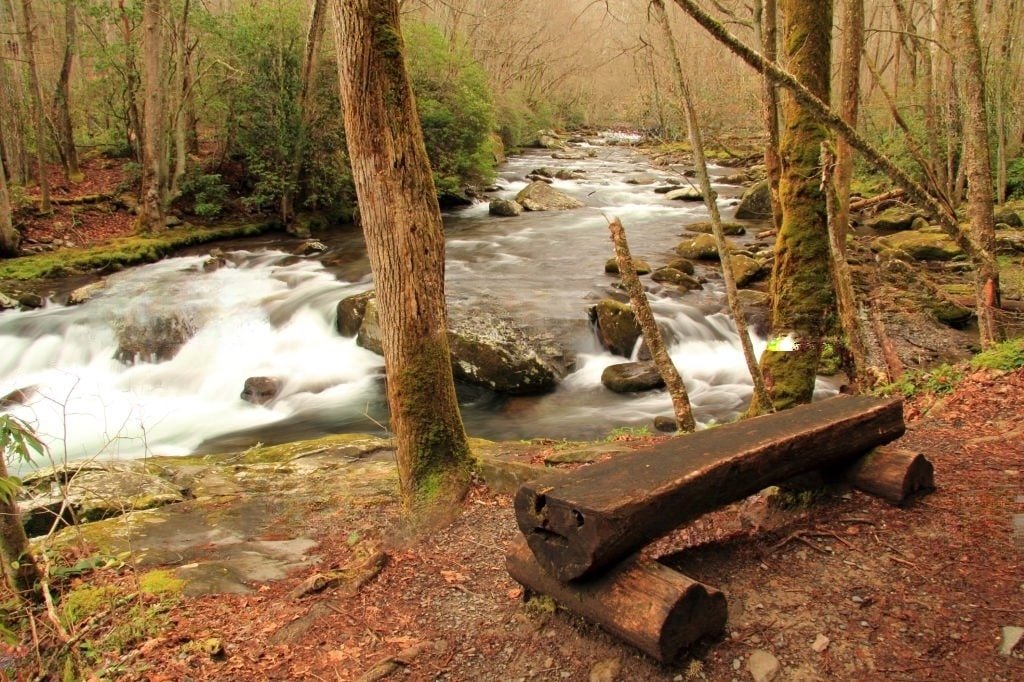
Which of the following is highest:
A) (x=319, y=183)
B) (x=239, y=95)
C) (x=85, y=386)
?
(x=239, y=95)

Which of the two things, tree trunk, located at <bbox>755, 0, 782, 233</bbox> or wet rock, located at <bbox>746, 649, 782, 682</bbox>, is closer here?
wet rock, located at <bbox>746, 649, 782, 682</bbox>

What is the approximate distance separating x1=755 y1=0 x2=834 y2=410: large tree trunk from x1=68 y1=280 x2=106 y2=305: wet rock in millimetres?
13065

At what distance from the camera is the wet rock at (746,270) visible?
1413cm

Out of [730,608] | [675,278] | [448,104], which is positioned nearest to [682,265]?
[675,278]

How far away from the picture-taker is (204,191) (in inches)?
750

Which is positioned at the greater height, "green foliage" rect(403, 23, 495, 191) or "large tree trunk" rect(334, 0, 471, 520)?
"green foliage" rect(403, 23, 495, 191)

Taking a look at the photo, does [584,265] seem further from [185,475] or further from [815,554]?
[815,554]

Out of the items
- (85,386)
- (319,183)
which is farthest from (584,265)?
(85,386)

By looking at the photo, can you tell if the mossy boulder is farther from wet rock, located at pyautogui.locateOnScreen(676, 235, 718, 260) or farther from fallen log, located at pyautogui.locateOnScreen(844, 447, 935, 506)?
fallen log, located at pyautogui.locateOnScreen(844, 447, 935, 506)

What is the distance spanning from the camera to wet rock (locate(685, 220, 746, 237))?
59.3 ft

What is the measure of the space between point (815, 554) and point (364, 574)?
266 centimetres

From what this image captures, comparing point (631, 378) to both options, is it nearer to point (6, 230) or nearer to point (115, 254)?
point (115, 254)

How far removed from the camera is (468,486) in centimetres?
522

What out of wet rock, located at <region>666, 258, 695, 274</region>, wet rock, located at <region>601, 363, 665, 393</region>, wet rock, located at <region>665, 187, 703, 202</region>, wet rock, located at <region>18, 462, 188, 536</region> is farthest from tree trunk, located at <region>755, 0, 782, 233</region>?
wet rock, located at <region>665, 187, 703, 202</region>
